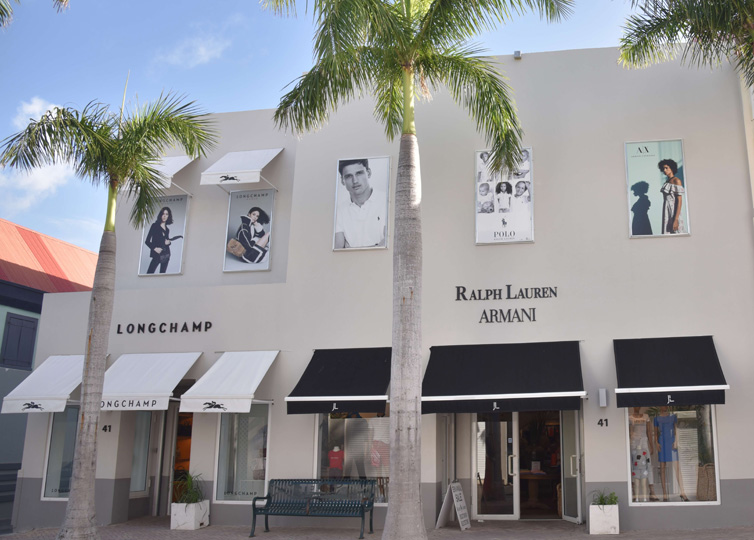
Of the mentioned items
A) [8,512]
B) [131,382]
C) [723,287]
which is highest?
[723,287]

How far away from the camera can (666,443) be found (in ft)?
45.3

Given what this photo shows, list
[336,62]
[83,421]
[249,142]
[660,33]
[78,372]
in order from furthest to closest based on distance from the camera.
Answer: [249,142], [78,372], [660,33], [83,421], [336,62]

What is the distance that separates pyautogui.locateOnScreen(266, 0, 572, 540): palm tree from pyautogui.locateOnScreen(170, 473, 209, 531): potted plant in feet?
20.9

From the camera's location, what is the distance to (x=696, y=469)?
1355 cm

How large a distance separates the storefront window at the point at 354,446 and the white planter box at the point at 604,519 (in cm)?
399

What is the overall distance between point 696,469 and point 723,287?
10.9ft

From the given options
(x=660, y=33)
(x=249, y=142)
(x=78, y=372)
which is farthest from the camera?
(x=249, y=142)

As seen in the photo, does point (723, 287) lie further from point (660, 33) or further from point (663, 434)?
point (660, 33)

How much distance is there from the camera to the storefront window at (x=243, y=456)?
15.8 meters

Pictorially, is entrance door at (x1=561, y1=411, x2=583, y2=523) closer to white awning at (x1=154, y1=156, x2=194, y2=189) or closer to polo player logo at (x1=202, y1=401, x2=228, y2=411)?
polo player logo at (x1=202, y1=401, x2=228, y2=411)

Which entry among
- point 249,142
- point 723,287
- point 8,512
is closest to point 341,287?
point 249,142

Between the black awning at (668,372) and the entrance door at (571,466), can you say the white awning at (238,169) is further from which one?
the black awning at (668,372)

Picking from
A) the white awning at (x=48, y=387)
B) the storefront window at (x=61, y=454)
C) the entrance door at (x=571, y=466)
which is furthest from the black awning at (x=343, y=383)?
the storefront window at (x=61, y=454)

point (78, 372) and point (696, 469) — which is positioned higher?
point (78, 372)
